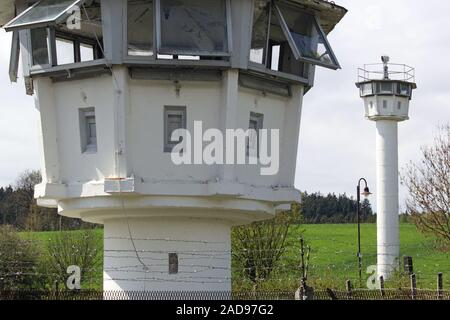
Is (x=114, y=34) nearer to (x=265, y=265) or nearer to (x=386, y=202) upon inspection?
(x=265, y=265)

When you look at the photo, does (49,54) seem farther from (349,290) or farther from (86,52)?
(349,290)

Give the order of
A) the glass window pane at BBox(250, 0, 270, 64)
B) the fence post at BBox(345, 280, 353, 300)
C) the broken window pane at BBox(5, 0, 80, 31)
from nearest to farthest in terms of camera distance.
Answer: the broken window pane at BBox(5, 0, 80, 31)
the glass window pane at BBox(250, 0, 270, 64)
the fence post at BBox(345, 280, 353, 300)

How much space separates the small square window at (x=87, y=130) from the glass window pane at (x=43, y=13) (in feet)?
6.59

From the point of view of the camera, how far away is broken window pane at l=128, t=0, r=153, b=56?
810 inches

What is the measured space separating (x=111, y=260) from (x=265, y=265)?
28.4 meters

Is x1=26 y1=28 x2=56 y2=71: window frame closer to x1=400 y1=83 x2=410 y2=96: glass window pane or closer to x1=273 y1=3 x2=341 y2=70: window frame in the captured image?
x1=273 y1=3 x2=341 y2=70: window frame

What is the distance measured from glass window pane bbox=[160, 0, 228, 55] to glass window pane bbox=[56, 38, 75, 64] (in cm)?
234

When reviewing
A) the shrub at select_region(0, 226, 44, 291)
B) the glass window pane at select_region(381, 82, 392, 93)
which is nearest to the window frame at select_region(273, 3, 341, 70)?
the shrub at select_region(0, 226, 44, 291)

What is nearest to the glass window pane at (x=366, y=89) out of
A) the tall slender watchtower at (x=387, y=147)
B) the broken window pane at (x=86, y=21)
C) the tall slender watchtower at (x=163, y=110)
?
the tall slender watchtower at (x=387, y=147)

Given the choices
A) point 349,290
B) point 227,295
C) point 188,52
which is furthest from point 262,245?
point 188,52

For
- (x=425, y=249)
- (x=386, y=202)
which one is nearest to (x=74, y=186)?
(x=386, y=202)

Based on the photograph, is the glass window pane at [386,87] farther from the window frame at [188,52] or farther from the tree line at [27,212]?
the window frame at [188,52]

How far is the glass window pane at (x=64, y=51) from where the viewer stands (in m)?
21.5

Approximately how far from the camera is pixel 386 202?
202 ft
